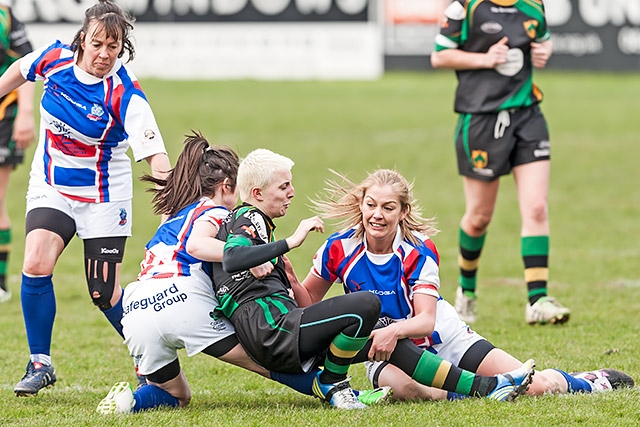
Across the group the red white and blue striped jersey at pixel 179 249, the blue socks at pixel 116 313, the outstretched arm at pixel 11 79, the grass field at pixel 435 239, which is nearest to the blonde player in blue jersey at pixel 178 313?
the red white and blue striped jersey at pixel 179 249

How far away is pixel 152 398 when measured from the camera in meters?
4.95

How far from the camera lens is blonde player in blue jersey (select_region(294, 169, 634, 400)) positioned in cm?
491

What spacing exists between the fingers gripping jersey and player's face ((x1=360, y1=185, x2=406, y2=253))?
2.49 meters

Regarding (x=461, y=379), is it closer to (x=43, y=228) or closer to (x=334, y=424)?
(x=334, y=424)

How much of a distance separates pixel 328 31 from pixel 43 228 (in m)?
20.1

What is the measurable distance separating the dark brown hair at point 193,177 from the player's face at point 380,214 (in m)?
0.66

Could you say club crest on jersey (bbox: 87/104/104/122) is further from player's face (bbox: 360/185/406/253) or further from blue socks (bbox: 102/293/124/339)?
player's face (bbox: 360/185/406/253)

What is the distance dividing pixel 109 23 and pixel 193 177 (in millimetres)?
844

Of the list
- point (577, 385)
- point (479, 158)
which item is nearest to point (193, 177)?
point (577, 385)

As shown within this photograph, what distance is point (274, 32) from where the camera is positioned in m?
24.9

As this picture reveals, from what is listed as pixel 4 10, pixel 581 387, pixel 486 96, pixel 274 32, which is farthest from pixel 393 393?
pixel 274 32

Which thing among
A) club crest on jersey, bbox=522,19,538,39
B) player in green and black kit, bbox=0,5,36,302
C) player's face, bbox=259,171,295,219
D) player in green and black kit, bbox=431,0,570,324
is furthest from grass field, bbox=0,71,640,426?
club crest on jersey, bbox=522,19,538,39

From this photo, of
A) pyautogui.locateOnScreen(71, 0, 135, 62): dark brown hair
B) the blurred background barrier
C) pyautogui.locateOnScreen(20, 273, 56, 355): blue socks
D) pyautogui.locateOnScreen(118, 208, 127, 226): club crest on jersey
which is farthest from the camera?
the blurred background barrier

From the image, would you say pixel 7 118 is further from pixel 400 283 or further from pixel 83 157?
pixel 400 283
